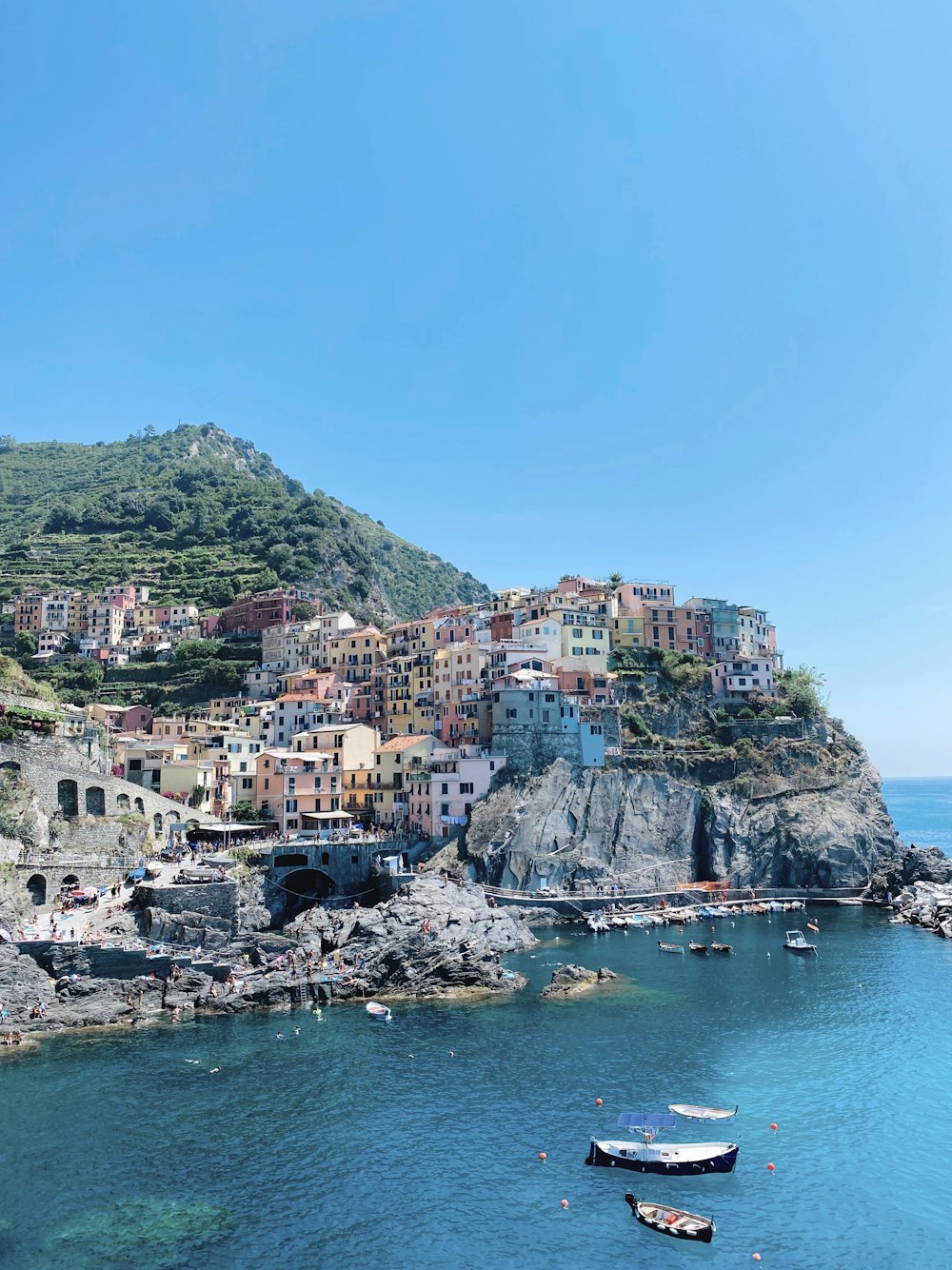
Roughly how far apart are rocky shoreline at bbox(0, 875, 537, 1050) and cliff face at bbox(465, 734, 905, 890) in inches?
530

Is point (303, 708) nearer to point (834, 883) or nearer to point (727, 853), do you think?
point (727, 853)

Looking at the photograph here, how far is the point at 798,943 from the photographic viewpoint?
197ft

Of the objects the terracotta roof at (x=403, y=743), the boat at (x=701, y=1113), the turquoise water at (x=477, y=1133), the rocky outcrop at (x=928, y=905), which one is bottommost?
the turquoise water at (x=477, y=1133)

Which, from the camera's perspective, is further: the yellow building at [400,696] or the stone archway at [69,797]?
→ the yellow building at [400,696]

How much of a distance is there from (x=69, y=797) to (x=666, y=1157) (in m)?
45.3

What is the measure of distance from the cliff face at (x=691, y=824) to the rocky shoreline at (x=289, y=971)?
13.5 m

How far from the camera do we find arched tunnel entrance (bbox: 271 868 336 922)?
6319 centimetres

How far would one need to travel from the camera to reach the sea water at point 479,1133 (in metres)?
26.4

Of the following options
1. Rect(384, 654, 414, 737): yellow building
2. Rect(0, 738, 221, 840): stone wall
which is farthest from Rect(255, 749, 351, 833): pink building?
Rect(384, 654, 414, 737): yellow building

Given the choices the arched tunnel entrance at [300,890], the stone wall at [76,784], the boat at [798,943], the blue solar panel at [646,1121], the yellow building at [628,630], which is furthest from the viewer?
the yellow building at [628,630]

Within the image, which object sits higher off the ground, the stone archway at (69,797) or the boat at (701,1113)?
the stone archway at (69,797)

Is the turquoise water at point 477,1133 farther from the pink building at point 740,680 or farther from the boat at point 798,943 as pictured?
the pink building at point 740,680

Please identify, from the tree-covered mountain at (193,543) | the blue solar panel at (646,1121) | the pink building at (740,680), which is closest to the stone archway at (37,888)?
the blue solar panel at (646,1121)

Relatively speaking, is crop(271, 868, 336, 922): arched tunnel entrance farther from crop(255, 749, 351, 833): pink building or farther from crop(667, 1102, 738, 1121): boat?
crop(667, 1102, 738, 1121): boat
